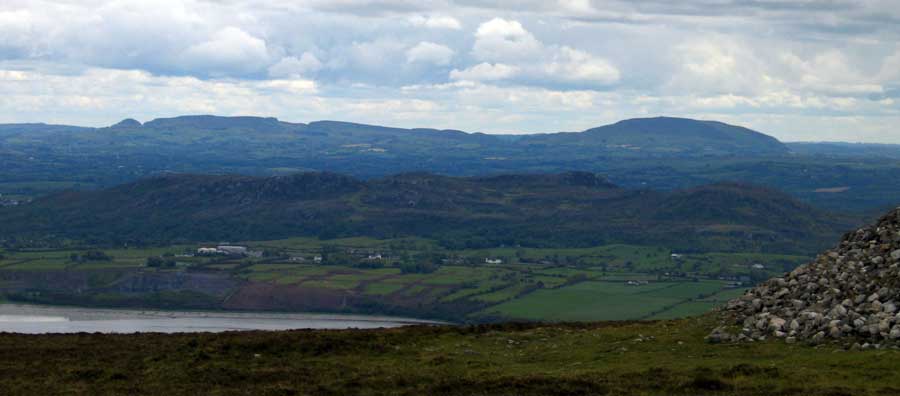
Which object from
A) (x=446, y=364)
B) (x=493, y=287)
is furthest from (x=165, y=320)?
(x=446, y=364)

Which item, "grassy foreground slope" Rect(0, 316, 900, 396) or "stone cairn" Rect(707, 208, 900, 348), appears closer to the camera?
"grassy foreground slope" Rect(0, 316, 900, 396)

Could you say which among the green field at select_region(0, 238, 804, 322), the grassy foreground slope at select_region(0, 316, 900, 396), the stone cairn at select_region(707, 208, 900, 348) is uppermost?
the stone cairn at select_region(707, 208, 900, 348)

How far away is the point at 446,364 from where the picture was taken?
38031 millimetres

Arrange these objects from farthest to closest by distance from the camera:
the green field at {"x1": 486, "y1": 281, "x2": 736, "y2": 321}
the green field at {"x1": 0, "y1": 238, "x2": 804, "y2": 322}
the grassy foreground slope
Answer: the green field at {"x1": 0, "y1": 238, "x2": 804, "y2": 322}, the green field at {"x1": 486, "y1": 281, "x2": 736, "y2": 321}, the grassy foreground slope

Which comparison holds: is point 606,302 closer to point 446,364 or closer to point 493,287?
point 493,287

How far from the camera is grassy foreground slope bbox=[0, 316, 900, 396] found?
3177cm

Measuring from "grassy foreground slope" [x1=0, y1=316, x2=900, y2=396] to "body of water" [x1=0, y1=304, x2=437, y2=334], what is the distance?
242ft

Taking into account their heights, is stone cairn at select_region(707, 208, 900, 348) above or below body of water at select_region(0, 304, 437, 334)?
above

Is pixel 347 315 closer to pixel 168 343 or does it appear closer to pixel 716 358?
pixel 168 343

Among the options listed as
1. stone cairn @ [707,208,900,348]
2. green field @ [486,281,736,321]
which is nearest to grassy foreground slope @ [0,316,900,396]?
stone cairn @ [707,208,900,348]

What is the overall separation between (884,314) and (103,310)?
450 feet

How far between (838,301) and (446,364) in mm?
13591

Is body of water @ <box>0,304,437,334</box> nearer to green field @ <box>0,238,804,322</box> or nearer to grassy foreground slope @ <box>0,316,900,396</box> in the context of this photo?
green field @ <box>0,238,804,322</box>

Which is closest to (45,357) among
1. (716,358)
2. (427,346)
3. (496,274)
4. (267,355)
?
(267,355)
